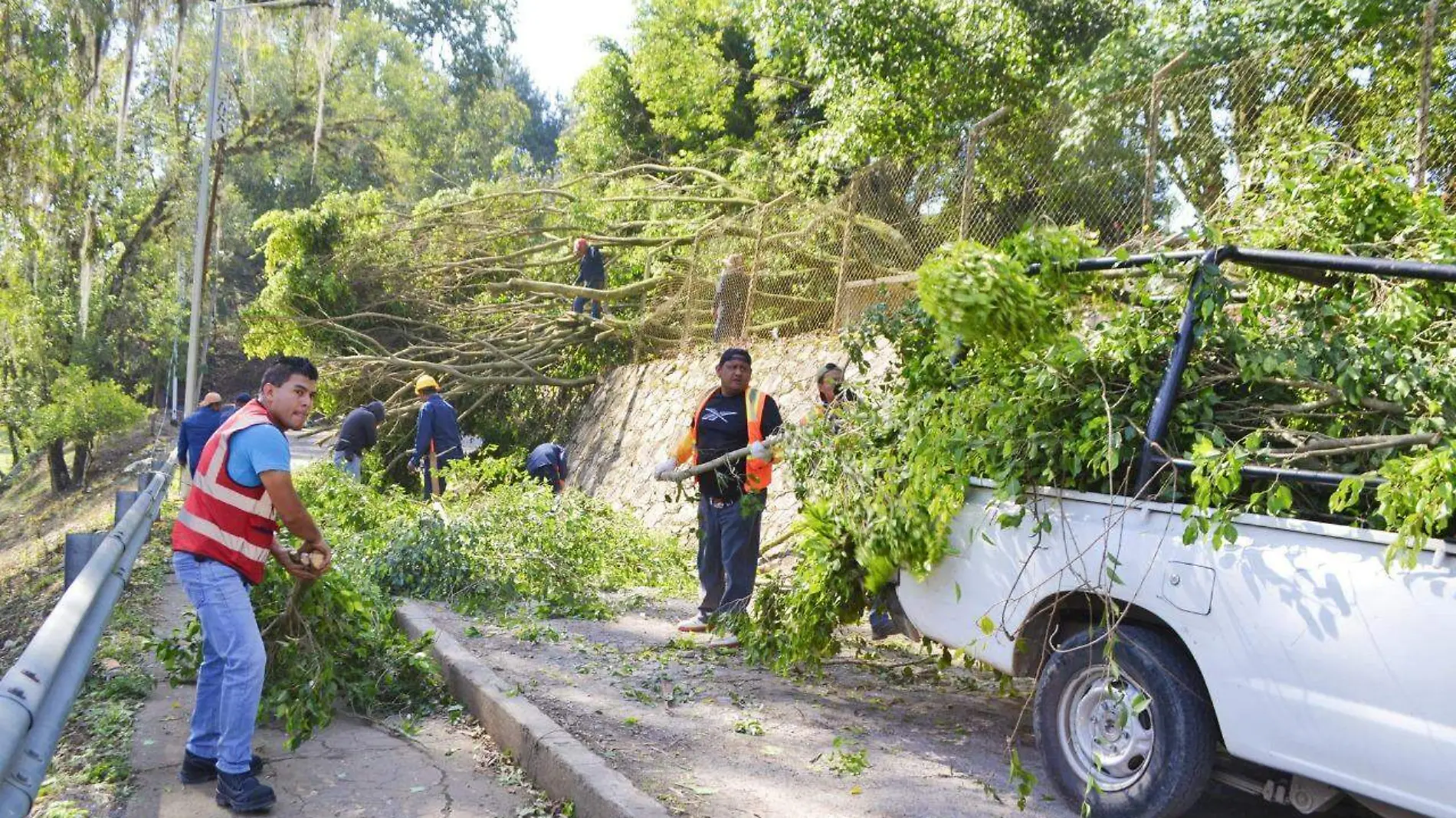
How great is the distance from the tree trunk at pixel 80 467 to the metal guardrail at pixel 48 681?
27.5m

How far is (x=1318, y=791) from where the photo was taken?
3594 millimetres

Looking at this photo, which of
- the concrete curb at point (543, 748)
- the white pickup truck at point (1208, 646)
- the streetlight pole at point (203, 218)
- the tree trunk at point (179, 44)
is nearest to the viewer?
the white pickup truck at point (1208, 646)

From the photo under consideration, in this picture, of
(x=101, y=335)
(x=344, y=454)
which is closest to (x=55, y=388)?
(x=101, y=335)

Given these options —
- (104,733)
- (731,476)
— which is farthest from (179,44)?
(104,733)

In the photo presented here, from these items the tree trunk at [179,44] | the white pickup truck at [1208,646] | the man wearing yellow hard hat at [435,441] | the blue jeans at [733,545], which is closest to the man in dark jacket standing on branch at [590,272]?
the man wearing yellow hard hat at [435,441]

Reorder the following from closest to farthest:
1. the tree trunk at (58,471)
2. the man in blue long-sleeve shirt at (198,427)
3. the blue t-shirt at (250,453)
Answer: the blue t-shirt at (250,453), the man in blue long-sleeve shirt at (198,427), the tree trunk at (58,471)

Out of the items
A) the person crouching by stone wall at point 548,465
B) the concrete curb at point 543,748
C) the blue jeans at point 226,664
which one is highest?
the person crouching by stone wall at point 548,465

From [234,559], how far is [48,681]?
1458 mm

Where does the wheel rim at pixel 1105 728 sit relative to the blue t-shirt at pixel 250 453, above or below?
below

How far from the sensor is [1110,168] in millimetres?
9453

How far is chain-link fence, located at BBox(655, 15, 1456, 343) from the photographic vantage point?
7.45m

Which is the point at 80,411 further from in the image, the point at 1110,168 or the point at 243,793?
the point at 243,793

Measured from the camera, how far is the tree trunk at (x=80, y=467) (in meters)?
28.9

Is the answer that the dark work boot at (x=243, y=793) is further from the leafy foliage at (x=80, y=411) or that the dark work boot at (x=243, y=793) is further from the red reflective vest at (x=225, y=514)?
the leafy foliage at (x=80, y=411)
